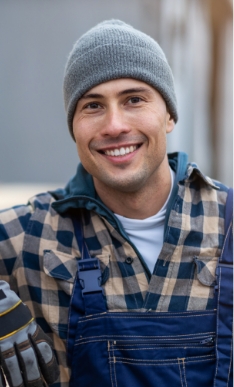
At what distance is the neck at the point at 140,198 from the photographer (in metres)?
2.53

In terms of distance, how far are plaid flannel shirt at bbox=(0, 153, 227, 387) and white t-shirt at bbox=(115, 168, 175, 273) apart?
71 millimetres

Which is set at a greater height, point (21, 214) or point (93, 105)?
point (93, 105)

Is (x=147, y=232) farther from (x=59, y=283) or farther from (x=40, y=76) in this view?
(x=40, y=76)

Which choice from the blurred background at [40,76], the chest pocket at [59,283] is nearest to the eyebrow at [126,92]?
the chest pocket at [59,283]

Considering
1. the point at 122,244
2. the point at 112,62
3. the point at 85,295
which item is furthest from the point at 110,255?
the point at 112,62

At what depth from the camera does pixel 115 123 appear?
7.56ft

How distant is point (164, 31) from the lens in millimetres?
6395

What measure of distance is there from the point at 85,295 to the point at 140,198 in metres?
0.51

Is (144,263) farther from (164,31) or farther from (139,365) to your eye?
(164,31)

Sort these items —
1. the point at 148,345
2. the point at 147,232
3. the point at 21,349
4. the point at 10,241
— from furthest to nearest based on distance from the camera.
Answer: the point at 147,232
the point at 10,241
the point at 148,345
the point at 21,349

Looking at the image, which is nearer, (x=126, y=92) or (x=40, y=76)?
(x=126, y=92)

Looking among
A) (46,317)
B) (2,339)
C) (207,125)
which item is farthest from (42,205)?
(207,125)

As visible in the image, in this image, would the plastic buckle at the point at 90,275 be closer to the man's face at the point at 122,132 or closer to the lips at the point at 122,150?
the man's face at the point at 122,132

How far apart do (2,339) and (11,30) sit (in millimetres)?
3961
